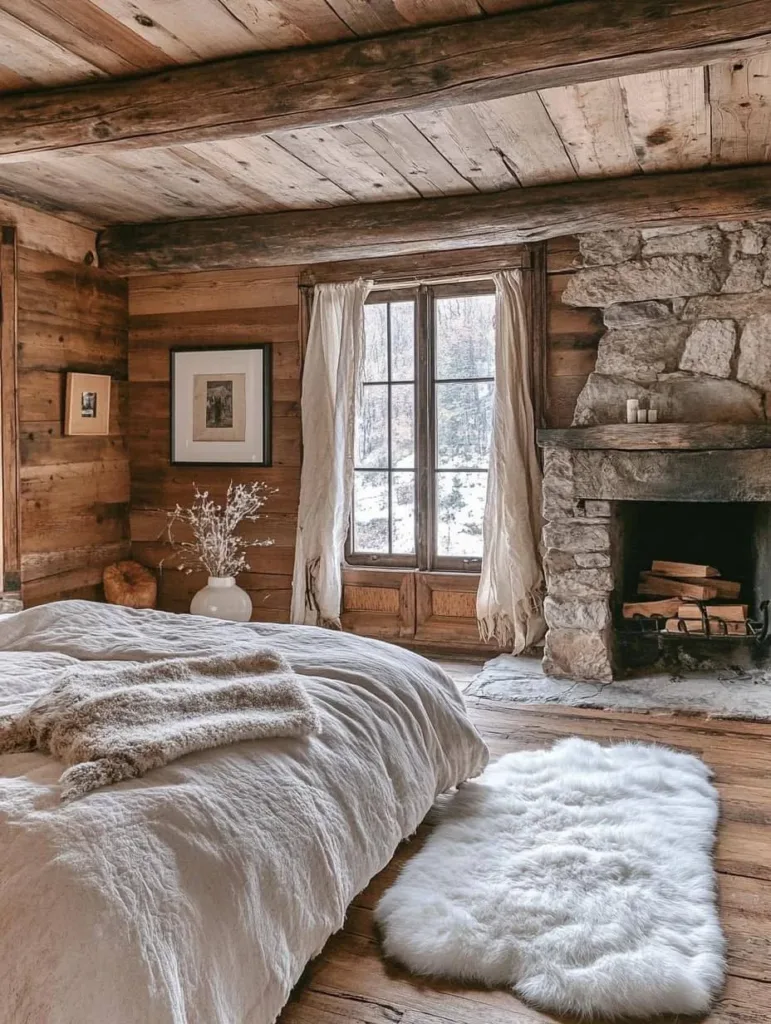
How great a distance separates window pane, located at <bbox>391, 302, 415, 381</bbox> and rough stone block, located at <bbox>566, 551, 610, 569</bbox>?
141 cm

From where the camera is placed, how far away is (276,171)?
3980 mm

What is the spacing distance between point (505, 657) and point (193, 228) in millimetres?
2936

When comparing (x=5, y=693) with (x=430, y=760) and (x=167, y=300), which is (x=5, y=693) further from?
(x=167, y=300)

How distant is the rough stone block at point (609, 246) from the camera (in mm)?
4227

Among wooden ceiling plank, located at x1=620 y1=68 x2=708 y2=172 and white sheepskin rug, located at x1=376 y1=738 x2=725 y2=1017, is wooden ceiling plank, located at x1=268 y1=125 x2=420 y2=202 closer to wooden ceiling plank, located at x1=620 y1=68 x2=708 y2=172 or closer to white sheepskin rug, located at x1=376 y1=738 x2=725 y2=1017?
wooden ceiling plank, located at x1=620 y1=68 x2=708 y2=172

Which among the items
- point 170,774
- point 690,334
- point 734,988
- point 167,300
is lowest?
point 734,988

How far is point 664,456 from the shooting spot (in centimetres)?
409

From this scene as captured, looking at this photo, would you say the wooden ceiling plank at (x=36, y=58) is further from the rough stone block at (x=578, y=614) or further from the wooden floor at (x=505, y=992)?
the rough stone block at (x=578, y=614)

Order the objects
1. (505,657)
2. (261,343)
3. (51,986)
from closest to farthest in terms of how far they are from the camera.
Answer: (51,986) → (505,657) → (261,343)

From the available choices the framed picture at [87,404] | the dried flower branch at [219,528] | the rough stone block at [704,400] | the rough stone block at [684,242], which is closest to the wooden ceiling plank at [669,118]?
the rough stone block at [684,242]

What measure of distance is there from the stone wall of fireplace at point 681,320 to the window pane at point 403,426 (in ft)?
3.25

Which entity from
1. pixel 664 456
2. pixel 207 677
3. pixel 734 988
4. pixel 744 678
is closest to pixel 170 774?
pixel 207 677

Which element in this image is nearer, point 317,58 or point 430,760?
point 430,760

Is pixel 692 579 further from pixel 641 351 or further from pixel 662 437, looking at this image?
pixel 641 351
